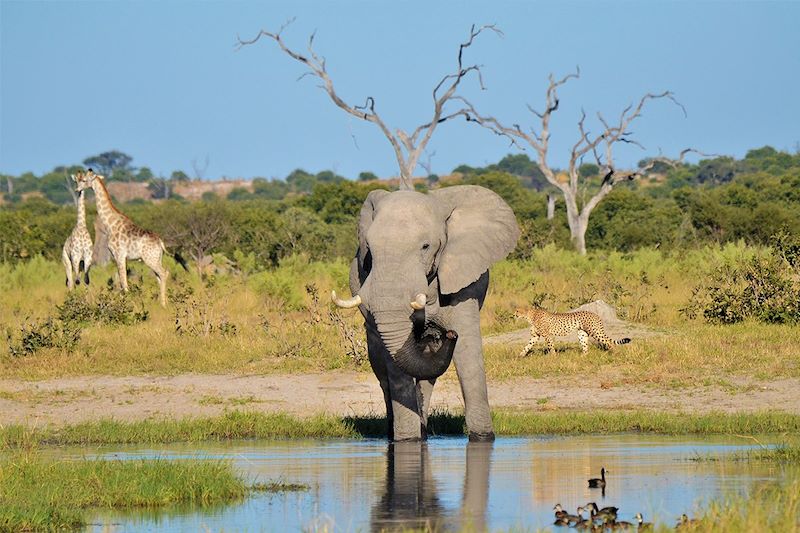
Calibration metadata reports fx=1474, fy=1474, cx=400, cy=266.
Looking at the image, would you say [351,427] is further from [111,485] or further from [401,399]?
[111,485]

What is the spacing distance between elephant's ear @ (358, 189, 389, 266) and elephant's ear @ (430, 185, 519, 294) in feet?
1.79

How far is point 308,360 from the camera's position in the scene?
18000 millimetres

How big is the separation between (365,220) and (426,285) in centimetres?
113

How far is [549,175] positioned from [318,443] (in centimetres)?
3556

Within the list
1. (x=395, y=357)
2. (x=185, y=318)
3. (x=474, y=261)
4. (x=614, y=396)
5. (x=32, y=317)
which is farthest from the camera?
(x=32, y=317)

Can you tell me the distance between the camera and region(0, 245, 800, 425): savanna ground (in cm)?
1554

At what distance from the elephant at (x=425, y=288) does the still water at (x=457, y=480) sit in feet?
1.37

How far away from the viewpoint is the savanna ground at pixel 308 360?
15539 millimetres

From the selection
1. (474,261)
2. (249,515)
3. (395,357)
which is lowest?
(249,515)

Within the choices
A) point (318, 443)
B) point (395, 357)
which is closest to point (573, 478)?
point (395, 357)

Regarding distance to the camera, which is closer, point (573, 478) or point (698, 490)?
point (698, 490)

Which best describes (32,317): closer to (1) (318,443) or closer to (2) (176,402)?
(2) (176,402)

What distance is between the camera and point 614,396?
15633mm

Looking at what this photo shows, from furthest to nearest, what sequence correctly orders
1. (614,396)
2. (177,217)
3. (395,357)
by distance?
1. (177,217)
2. (614,396)
3. (395,357)
